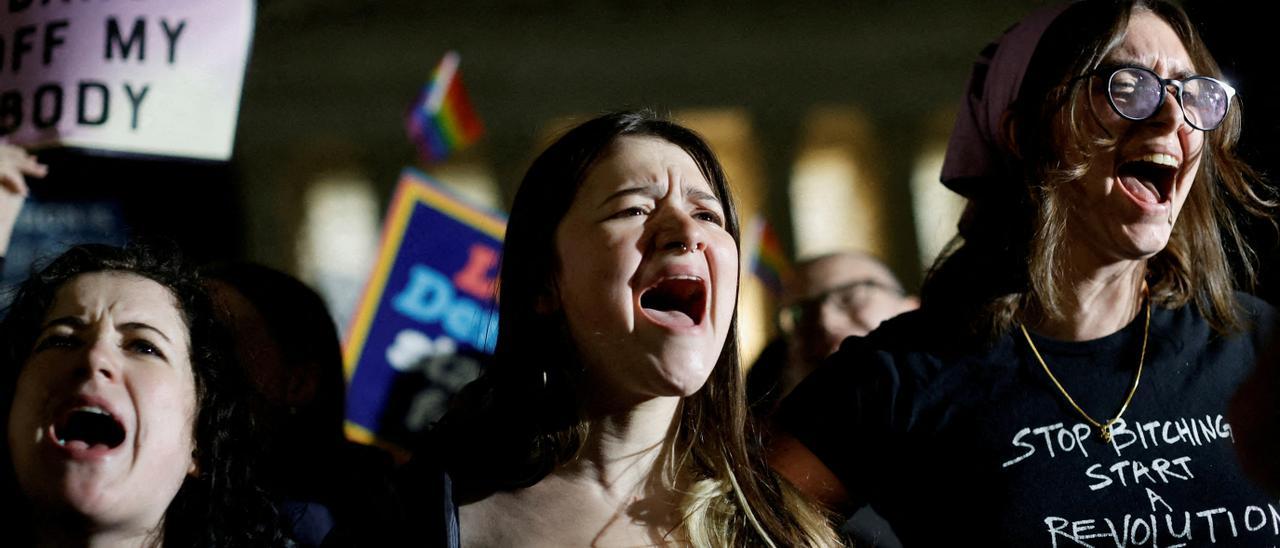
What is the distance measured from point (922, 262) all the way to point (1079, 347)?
442 centimetres

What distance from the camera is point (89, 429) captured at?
5.98 feet

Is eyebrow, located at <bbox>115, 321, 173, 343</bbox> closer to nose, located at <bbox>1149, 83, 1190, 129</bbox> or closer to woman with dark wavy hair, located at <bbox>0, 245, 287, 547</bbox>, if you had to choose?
woman with dark wavy hair, located at <bbox>0, 245, 287, 547</bbox>

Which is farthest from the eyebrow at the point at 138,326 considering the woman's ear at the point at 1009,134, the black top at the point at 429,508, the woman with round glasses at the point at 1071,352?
the woman's ear at the point at 1009,134

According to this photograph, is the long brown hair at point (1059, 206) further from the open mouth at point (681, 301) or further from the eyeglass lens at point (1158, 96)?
the open mouth at point (681, 301)

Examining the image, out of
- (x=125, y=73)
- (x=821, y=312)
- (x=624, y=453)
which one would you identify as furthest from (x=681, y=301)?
(x=821, y=312)

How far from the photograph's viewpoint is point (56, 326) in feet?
5.78

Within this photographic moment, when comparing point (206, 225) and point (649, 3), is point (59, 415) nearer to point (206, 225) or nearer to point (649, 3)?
point (206, 225)

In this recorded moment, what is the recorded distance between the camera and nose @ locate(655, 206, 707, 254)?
1.71 meters

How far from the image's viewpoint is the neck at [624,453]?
1772 mm

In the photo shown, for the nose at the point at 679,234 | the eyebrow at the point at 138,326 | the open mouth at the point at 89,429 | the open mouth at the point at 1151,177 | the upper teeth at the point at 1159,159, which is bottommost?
the open mouth at the point at 89,429

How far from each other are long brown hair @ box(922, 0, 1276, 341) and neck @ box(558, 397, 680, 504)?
0.49m

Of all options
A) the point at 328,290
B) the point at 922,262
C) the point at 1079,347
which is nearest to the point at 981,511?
the point at 1079,347

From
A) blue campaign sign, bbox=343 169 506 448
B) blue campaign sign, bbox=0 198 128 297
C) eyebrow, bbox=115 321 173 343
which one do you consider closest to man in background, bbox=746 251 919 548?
blue campaign sign, bbox=343 169 506 448

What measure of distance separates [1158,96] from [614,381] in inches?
33.3
